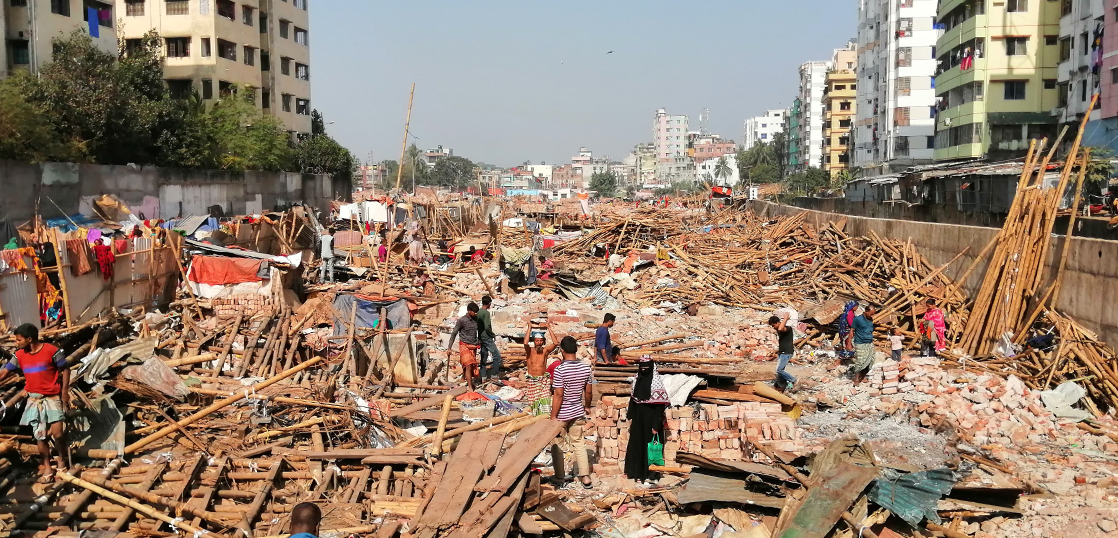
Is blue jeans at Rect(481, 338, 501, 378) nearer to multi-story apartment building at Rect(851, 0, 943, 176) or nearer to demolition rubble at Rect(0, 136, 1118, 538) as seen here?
demolition rubble at Rect(0, 136, 1118, 538)

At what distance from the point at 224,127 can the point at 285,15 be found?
11137mm

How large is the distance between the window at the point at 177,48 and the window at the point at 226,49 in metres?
1.25

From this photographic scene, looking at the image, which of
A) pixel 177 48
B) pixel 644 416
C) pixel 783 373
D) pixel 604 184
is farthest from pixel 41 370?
pixel 604 184

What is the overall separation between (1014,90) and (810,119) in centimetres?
5757

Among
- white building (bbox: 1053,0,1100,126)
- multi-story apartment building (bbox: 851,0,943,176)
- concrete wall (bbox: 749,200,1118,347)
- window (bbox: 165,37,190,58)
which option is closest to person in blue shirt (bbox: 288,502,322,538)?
concrete wall (bbox: 749,200,1118,347)

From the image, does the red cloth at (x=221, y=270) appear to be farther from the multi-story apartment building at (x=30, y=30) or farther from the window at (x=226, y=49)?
the window at (x=226, y=49)

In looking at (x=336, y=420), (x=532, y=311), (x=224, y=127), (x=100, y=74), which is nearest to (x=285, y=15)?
(x=224, y=127)

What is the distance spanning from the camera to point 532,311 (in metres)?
17.3

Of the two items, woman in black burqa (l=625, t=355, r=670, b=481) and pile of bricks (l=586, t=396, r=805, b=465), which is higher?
woman in black burqa (l=625, t=355, r=670, b=481)

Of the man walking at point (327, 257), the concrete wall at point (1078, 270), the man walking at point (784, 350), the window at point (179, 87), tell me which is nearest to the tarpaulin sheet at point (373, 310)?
the man walking at point (784, 350)

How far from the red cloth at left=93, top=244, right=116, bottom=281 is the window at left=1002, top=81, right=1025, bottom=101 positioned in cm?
3537

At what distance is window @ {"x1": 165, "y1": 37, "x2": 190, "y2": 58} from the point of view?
37531 millimetres

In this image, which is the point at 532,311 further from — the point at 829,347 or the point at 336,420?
the point at 336,420

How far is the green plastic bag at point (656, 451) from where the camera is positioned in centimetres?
776
